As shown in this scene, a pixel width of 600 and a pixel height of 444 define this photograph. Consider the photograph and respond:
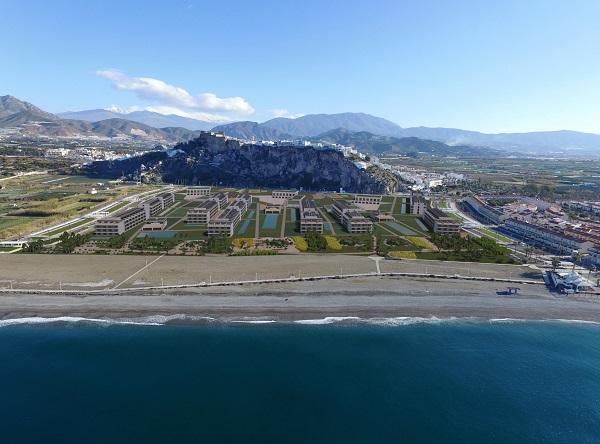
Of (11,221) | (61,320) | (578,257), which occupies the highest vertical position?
(578,257)

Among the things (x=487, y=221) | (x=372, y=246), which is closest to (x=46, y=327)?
(x=372, y=246)

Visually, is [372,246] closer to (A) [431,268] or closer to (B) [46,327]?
(A) [431,268]

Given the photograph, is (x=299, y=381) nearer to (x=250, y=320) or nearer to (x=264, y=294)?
→ (x=250, y=320)

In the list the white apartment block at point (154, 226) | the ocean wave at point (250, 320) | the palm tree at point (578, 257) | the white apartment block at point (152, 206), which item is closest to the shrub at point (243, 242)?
the white apartment block at point (154, 226)

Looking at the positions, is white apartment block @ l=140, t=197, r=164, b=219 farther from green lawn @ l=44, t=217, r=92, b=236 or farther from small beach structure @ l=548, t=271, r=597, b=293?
small beach structure @ l=548, t=271, r=597, b=293

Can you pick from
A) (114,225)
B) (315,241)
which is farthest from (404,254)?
(114,225)

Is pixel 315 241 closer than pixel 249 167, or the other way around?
pixel 315 241

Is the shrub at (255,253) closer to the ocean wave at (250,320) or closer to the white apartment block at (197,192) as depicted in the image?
the ocean wave at (250,320)
